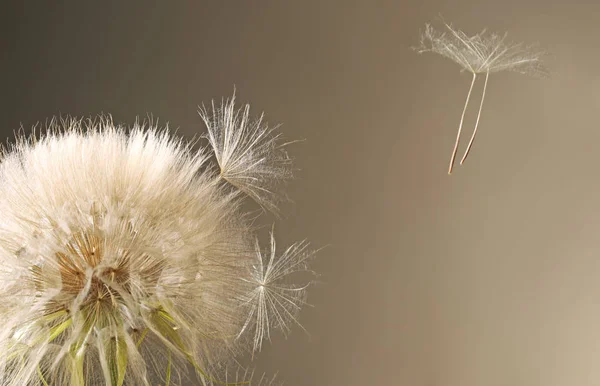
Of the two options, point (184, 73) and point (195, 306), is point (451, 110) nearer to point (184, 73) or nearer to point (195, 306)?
point (184, 73)

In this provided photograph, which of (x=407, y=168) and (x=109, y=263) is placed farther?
(x=407, y=168)

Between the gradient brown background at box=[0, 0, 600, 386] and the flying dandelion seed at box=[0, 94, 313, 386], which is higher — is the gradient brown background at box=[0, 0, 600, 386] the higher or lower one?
the higher one

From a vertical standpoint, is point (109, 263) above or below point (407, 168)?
below

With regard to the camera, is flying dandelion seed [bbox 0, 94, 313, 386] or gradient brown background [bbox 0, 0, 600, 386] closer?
flying dandelion seed [bbox 0, 94, 313, 386]

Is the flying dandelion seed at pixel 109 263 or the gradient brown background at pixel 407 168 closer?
the flying dandelion seed at pixel 109 263

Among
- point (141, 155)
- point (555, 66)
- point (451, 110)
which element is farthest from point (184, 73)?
point (141, 155)
